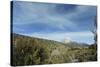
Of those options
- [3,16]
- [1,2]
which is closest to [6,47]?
[3,16]

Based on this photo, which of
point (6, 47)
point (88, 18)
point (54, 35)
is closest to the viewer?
point (6, 47)

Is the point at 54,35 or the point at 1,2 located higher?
the point at 1,2

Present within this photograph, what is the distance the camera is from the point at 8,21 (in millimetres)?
2516

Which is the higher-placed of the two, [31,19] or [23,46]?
[31,19]

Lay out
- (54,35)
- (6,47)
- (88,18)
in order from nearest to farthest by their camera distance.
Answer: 1. (6,47)
2. (54,35)
3. (88,18)

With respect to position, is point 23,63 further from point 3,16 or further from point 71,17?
point 71,17

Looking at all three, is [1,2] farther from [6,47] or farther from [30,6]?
[6,47]

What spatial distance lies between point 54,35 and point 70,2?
507mm

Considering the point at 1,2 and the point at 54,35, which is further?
the point at 54,35

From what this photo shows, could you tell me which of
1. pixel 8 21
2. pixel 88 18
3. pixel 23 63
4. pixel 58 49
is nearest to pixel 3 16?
pixel 8 21

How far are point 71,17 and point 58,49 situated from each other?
0.46m

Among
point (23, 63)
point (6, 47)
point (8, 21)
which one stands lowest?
point (23, 63)

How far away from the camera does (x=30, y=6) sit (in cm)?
260

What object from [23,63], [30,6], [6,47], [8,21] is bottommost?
[23,63]
